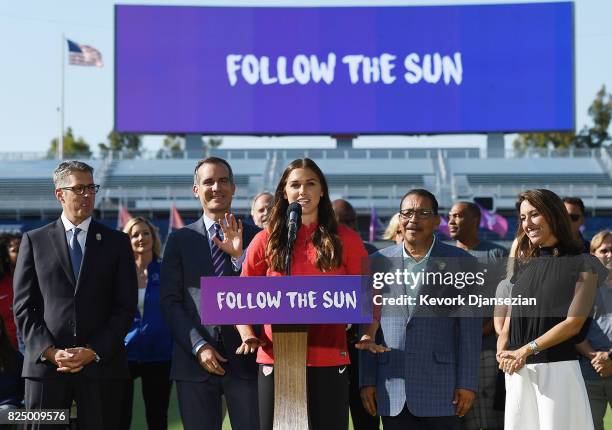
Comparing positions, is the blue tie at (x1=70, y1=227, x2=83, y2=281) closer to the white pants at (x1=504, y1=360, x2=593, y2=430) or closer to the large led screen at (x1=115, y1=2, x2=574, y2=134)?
the white pants at (x1=504, y1=360, x2=593, y2=430)

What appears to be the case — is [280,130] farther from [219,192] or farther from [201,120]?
[219,192]

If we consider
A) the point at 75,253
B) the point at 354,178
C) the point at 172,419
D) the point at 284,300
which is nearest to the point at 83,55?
the point at 354,178

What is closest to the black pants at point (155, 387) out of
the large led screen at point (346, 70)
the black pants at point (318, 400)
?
the black pants at point (318, 400)

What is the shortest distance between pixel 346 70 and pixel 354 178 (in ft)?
18.3

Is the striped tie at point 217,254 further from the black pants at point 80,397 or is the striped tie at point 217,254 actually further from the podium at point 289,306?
the podium at point 289,306

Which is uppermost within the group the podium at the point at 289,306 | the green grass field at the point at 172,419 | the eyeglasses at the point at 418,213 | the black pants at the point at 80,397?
the eyeglasses at the point at 418,213

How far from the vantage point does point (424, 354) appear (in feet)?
14.8

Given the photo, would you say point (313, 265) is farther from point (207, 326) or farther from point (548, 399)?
point (548, 399)

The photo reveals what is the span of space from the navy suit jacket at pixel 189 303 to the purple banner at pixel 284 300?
0.85 meters

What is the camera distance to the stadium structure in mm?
38594

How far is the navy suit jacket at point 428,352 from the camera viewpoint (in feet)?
14.7

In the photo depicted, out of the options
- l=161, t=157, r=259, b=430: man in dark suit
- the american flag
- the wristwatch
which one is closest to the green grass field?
l=161, t=157, r=259, b=430: man in dark suit

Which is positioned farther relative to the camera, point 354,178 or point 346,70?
point 354,178

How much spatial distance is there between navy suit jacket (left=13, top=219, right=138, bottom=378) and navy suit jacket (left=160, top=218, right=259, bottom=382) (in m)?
0.28
